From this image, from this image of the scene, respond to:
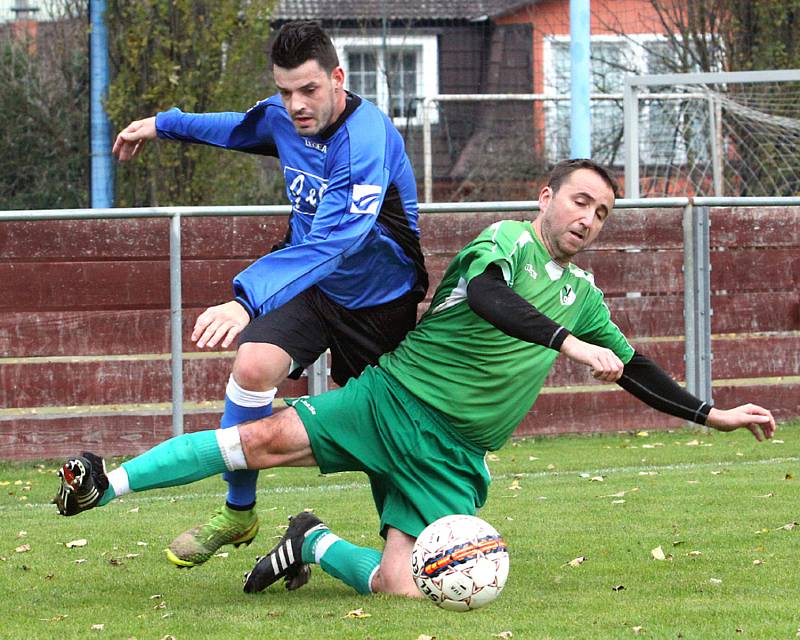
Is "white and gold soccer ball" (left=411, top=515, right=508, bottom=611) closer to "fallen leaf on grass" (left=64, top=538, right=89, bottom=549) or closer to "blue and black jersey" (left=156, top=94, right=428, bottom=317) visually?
"blue and black jersey" (left=156, top=94, right=428, bottom=317)

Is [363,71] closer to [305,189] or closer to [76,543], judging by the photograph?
[76,543]

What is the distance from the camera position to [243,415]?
586cm

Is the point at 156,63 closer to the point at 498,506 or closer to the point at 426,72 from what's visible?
the point at 498,506

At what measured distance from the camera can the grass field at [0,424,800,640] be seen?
16.6 ft

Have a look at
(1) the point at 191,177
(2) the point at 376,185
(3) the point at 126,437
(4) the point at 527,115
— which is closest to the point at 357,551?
(2) the point at 376,185

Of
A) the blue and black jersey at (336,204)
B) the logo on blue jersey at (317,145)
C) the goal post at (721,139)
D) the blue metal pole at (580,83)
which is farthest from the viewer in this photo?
the goal post at (721,139)

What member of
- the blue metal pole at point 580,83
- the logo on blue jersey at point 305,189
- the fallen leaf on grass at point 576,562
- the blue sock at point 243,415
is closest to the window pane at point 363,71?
the blue metal pole at point 580,83

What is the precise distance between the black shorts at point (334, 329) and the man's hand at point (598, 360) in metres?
1.31

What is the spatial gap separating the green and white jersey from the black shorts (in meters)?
0.31

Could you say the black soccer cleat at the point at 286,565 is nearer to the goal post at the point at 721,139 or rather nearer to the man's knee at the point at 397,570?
the man's knee at the point at 397,570

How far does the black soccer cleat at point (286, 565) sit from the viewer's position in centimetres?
578

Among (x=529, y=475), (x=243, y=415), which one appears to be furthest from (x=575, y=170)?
(x=529, y=475)

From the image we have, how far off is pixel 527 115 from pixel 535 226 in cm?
1881

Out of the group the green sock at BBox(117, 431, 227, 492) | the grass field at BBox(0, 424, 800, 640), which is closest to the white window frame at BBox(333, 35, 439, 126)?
the grass field at BBox(0, 424, 800, 640)
